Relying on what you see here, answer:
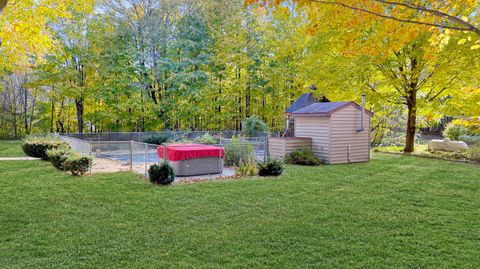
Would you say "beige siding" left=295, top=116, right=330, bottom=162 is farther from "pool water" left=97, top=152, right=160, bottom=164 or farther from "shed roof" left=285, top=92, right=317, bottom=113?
"pool water" left=97, top=152, right=160, bottom=164

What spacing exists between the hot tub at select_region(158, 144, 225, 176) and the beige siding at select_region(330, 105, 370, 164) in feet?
14.1

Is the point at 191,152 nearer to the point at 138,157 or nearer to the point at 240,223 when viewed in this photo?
the point at 138,157

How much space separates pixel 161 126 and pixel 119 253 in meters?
17.7

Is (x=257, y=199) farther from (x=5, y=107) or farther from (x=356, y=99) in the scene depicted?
(x=5, y=107)

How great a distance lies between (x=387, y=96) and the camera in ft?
45.8

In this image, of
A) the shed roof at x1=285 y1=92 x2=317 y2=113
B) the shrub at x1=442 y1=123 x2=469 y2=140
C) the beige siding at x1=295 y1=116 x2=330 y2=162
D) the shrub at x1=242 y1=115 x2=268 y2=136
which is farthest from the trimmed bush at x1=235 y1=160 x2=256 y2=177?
the shrub at x1=442 y1=123 x2=469 y2=140

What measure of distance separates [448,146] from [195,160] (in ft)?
38.2

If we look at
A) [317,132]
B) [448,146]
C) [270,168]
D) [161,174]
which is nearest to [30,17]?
[161,174]

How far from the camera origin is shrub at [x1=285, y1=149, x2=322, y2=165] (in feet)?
34.9

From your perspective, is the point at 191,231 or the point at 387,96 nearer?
the point at 191,231

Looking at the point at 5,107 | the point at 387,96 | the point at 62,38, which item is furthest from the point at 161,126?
the point at 387,96

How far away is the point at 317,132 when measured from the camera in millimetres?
11250

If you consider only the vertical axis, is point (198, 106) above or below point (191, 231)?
above

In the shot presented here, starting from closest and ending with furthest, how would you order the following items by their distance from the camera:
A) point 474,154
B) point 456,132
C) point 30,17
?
point 30,17 < point 474,154 < point 456,132
